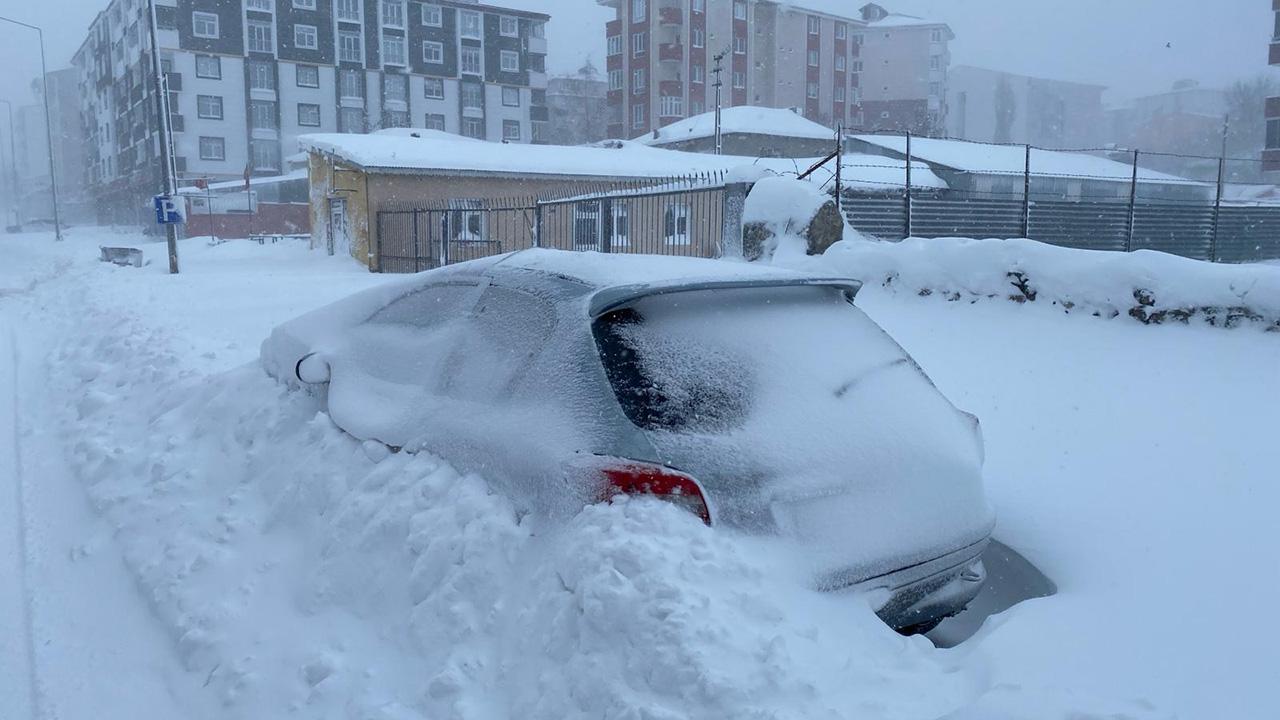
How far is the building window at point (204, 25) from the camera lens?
58188 millimetres

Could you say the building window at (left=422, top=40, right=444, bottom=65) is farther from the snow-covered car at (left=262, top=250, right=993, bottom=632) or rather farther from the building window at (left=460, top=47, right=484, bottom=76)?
the snow-covered car at (left=262, top=250, right=993, bottom=632)

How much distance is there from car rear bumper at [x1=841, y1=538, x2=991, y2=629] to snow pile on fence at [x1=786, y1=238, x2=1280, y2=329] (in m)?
5.12

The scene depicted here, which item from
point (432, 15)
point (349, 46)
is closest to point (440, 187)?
point (349, 46)

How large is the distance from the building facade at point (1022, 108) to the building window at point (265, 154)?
2894 inches

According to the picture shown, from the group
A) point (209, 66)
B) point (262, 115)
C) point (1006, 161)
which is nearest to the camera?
point (1006, 161)

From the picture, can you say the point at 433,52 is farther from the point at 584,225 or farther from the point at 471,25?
the point at 584,225

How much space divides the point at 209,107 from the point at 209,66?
8.10 ft

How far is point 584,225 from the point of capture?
18891 mm

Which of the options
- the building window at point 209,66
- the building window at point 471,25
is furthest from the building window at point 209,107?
the building window at point 471,25

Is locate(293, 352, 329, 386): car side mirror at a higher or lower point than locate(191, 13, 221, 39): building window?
lower

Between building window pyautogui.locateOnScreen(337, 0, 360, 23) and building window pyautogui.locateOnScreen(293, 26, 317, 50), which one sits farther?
building window pyautogui.locateOnScreen(337, 0, 360, 23)

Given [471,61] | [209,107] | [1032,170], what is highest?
[471,61]

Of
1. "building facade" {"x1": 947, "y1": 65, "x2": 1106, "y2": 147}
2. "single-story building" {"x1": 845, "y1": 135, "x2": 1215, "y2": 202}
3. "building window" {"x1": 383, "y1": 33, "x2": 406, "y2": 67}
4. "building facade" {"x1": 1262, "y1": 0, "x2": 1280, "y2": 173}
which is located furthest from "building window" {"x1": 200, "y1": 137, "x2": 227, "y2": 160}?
"building facade" {"x1": 947, "y1": 65, "x2": 1106, "y2": 147}

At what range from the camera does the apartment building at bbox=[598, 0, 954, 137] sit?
68.1 metres
